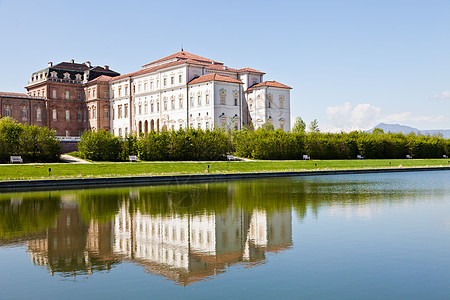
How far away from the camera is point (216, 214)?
1608 centimetres

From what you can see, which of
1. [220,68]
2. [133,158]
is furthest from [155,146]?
[220,68]

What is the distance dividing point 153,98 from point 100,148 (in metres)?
34.2

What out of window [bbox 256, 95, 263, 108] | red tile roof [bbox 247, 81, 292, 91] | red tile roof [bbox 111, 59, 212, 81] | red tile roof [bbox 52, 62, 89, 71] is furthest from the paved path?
red tile roof [bbox 52, 62, 89, 71]

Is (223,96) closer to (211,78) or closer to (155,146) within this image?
(211,78)

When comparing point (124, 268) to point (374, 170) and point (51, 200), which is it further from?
point (374, 170)

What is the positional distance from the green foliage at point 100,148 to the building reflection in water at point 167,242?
30243 millimetres

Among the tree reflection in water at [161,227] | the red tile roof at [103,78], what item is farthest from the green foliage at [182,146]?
the red tile roof at [103,78]

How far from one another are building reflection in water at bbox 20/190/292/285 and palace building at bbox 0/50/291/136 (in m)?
46.5

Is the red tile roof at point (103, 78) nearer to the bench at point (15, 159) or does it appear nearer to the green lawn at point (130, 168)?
the bench at point (15, 159)

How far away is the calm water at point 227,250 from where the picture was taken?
813 cm

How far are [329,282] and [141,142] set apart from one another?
40316 mm

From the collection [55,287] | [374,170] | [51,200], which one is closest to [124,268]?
[55,287]

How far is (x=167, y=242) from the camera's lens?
1166cm

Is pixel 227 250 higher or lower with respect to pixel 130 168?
lower
